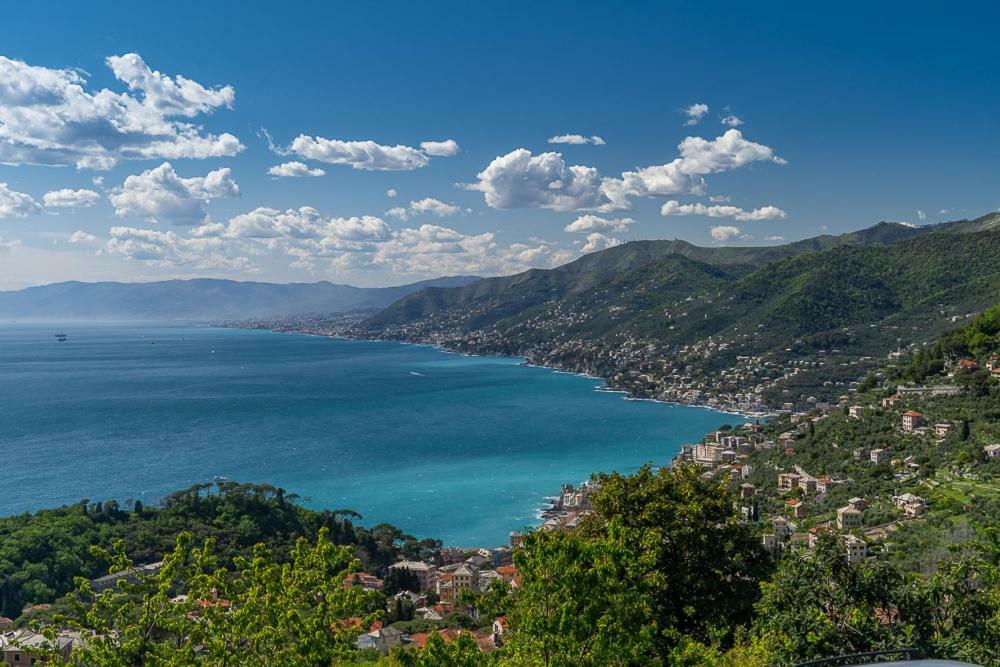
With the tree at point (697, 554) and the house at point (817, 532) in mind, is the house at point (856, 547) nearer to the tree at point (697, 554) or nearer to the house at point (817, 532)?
the house at point (817, 532)

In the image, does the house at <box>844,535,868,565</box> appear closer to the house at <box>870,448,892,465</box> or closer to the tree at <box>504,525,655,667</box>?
the house at <box>870,448,892,465</box>

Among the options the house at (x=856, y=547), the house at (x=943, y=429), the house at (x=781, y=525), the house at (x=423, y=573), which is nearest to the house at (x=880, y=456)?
the house at (x=943, y=429)

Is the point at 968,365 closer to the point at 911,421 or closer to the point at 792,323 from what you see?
Result: the point at 911,421

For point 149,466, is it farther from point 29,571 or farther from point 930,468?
point 930,468

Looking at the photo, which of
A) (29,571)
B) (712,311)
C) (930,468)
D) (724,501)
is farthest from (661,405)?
(724,501)

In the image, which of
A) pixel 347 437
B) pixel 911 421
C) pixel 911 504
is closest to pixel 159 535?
pixel 911 504

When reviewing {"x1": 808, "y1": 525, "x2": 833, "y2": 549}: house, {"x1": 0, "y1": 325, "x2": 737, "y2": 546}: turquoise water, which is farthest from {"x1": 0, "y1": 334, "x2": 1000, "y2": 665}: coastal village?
{"x1": 0, "y1": 325, "x2": 737, "y2": 546}: turquoise water
